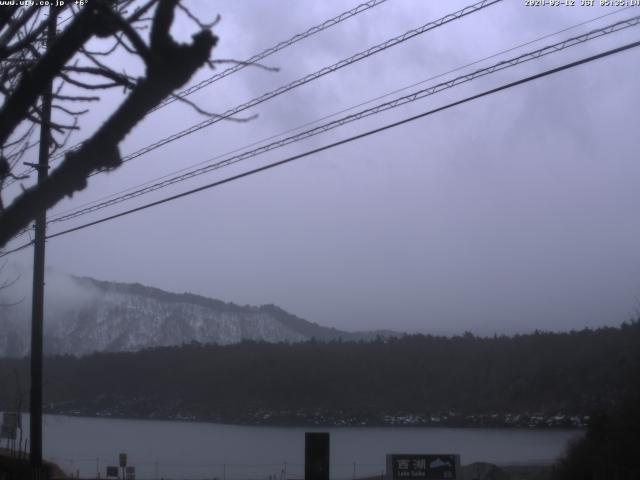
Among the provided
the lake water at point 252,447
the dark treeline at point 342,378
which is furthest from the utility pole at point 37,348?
the dark treeline at point 342,378

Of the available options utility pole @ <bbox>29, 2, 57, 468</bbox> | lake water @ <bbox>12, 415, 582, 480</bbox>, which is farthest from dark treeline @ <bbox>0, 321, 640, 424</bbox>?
utility pole @ <bbox>29, 2, 57, 468</bbox>

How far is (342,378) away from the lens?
92.8m

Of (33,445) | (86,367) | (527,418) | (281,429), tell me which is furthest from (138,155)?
(86,367)

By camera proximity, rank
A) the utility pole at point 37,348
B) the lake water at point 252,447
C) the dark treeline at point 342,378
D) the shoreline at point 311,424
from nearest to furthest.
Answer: the utility pole at point 37,348
the lake water at point 252,447
the shoreline at point 311,424
the dark treeline at point 342,378

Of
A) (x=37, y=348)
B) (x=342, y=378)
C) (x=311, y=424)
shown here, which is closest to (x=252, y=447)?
(x=311, y=424)

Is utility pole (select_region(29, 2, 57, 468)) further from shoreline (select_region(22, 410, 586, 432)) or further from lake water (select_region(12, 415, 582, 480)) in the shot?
shoreline (select_region(22, 410, 586, 432))

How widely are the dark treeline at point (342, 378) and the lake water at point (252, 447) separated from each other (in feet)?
15.1

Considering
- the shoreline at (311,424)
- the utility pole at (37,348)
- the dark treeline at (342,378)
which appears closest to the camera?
the utility pole at (37,348)

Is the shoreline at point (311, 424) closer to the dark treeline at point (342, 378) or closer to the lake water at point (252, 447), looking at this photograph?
the dark treeline at point (342, 378)

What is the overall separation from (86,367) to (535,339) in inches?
1725

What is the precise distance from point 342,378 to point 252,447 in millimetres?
33862

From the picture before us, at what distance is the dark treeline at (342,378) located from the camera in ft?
238

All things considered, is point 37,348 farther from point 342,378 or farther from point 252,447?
point 342,378

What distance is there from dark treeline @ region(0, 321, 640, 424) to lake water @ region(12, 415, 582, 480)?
4.59m
